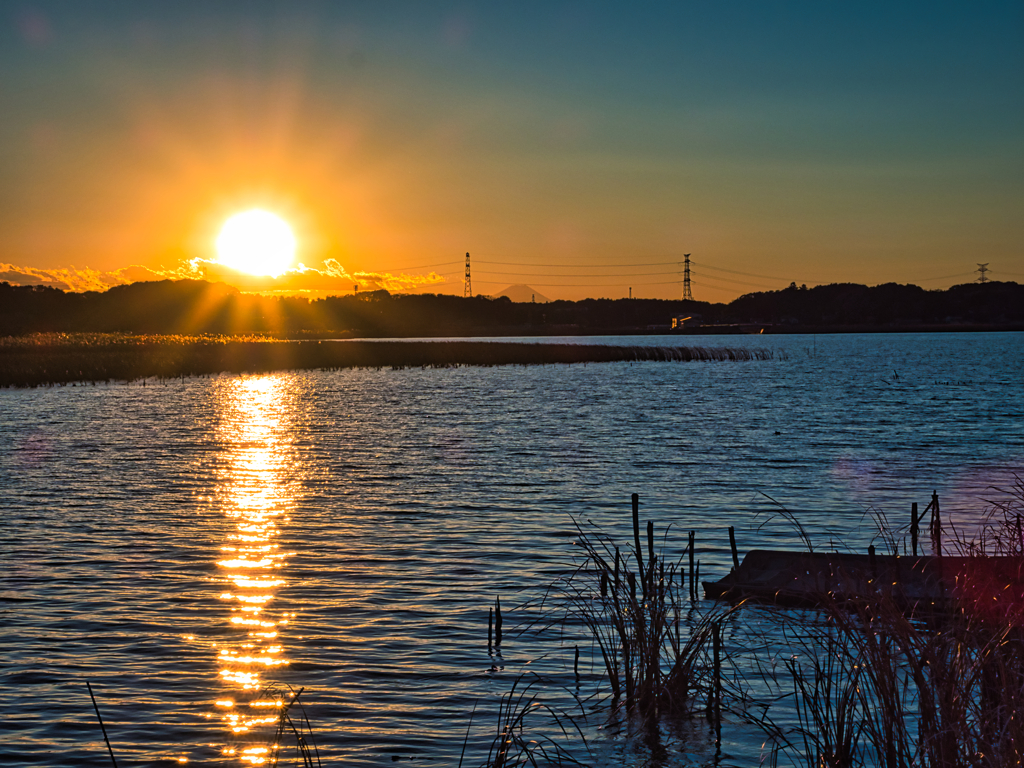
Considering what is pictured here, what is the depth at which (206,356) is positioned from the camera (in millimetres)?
86688

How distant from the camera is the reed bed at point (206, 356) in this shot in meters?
66.9

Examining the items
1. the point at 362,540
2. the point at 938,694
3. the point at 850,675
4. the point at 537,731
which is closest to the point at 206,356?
the point at 362,540

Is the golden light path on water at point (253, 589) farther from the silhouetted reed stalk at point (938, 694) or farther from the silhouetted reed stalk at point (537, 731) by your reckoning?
the silhouetted reed stalk at point (938, 694)

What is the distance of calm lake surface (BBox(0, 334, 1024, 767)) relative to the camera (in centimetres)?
942

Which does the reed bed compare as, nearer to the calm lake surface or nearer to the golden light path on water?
the calm lake surface

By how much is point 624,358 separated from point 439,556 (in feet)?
321

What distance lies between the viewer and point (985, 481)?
26.9m

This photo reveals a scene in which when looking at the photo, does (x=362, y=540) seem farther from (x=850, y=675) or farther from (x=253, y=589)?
(x=850, y=675)

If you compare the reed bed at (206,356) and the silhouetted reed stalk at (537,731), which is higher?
the reed bed at (206,356)

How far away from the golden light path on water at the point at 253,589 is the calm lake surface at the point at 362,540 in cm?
5

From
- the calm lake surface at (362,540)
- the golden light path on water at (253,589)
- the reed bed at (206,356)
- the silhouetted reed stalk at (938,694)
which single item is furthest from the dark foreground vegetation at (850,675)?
the reed bed at (206,356)

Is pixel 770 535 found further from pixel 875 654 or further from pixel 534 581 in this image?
pixel 875 654

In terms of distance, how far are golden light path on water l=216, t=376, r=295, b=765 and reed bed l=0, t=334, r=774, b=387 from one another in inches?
1423

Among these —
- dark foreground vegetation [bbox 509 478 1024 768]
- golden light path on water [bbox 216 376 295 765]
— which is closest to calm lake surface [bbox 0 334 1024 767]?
golden light path on water [bbox 216 376 295 765]
